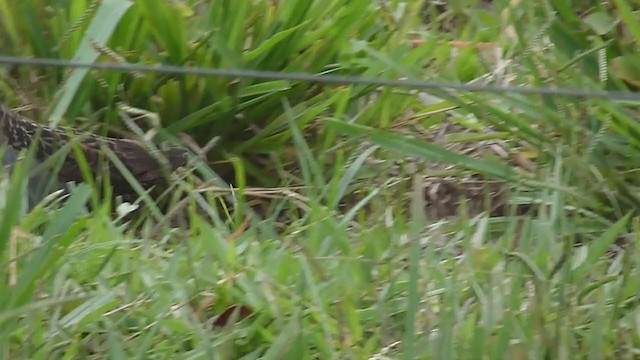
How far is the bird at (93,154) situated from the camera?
2561 mm

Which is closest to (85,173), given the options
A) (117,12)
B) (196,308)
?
(117,12)

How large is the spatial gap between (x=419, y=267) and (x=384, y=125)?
97 cm

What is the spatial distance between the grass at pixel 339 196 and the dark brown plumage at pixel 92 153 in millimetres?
A: 57

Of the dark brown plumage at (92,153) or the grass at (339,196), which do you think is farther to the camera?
the dark brown plumage at (92,153)

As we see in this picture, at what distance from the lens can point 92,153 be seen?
8.57ft

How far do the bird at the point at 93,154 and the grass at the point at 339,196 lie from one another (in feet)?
0.19

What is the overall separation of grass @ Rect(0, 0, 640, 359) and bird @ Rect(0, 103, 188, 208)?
0.06 m

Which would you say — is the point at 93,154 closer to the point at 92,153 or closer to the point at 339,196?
the point at 92,153

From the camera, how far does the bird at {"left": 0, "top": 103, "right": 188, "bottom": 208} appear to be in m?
2.56

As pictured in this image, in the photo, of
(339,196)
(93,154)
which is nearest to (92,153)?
(93,154)

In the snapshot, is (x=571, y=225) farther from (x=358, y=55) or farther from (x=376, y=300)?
(x=358, y=55)

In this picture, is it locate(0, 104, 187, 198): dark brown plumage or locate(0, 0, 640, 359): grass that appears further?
locate(0, 104, 187, 198): dark brown plumage

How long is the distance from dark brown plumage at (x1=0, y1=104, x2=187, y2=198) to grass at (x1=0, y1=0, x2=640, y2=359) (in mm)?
57

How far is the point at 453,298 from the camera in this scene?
193 centimetres
